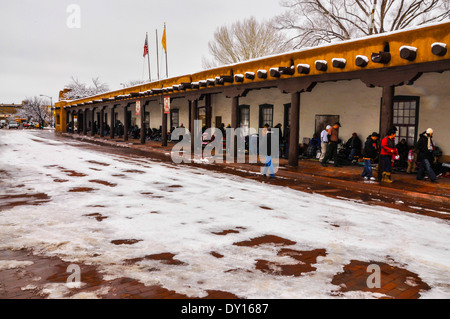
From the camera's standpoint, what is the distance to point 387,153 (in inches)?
428

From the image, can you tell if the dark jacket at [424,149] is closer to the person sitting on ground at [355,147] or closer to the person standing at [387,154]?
the person standing at [387,154]

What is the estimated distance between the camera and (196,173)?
42.1 feet

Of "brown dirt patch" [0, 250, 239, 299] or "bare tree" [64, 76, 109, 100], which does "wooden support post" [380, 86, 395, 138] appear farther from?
"bare tree" [64, 76, 109, 100]

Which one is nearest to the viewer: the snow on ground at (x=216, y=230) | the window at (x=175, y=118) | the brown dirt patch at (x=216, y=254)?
the snow on ground at (x=216, y=230)

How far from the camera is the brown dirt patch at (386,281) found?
3992mm

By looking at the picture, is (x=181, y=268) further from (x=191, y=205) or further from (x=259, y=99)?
(x=259, y=99)

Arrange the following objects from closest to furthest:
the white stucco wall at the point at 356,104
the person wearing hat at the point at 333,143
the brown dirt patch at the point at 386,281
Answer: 1. the brown dirt patch at the point at 386,281
2. the white stucco wall at the point at 356,104
3. the person wearing hat at the point at 333,143

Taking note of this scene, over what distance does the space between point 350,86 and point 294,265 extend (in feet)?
41.8

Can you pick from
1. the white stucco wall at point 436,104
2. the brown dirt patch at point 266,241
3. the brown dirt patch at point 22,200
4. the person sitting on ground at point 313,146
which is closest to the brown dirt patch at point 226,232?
the brown dirt patch at point 266,241

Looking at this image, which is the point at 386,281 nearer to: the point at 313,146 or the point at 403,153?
the point at 403,153

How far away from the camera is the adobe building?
34.2 ft

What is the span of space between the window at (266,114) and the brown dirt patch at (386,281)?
15.4 metres

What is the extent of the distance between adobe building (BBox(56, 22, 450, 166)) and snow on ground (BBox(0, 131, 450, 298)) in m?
4.52

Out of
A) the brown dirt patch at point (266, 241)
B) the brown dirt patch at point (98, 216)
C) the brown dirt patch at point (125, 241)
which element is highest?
the brown dirt patch at point (98, 216)
